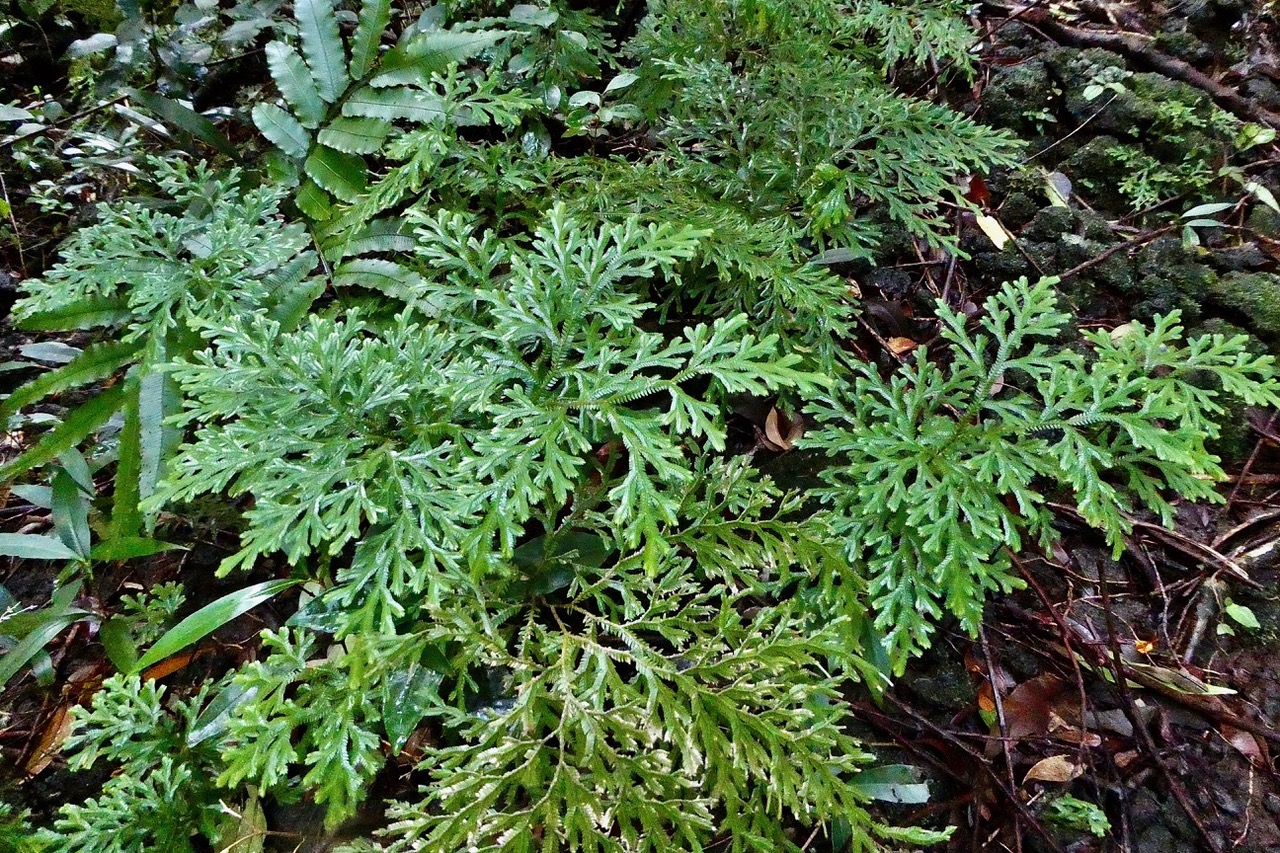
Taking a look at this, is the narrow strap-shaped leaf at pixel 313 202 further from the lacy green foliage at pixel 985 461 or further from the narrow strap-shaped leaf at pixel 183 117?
the lacy green foliage at pixel 985 461

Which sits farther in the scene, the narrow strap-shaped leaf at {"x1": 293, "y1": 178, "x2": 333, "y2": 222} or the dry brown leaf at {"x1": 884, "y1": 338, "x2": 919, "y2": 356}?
the dry brown leaf at {"x1": 884, "y1": 338, "x2": 919, "y2": 356}

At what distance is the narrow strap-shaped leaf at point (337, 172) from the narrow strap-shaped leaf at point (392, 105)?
142mm

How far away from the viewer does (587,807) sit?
45.5 inches

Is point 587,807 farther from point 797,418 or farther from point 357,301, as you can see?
point 357,301

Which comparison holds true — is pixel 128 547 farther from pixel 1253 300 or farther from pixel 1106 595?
pixel 1253 300

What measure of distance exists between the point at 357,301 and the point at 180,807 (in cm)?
132

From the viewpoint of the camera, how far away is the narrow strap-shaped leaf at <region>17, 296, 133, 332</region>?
1882 millimetres

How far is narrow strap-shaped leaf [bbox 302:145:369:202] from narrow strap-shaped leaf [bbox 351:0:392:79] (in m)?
0.30

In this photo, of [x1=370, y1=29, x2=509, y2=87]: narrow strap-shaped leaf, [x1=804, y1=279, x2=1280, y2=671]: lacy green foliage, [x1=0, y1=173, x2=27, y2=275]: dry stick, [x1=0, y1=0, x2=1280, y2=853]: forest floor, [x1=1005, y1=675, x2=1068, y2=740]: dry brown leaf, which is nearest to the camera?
[x1=804, y1=279, x2=1280, y2=671]: lacy green foliage

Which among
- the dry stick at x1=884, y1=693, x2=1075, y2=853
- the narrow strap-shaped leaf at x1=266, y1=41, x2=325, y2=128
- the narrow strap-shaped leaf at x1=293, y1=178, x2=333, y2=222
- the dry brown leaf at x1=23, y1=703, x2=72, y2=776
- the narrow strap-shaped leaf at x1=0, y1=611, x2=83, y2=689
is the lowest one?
the dry brown leaf at x1=23, y1=703, x2=72, y2=776

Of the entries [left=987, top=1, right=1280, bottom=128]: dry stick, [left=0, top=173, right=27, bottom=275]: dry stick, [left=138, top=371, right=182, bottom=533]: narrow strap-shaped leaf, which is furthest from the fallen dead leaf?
[left=0, top=173, right=27, bottom=275]: dry stick

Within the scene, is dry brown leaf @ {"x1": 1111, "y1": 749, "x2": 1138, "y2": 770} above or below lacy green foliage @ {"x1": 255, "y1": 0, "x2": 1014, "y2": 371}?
below

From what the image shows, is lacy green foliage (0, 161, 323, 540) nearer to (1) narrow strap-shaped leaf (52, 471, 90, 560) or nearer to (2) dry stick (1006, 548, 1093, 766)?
(1) narrow strap-shaped leaf (52, 471, 90, 560)

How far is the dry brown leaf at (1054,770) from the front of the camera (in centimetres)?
169
